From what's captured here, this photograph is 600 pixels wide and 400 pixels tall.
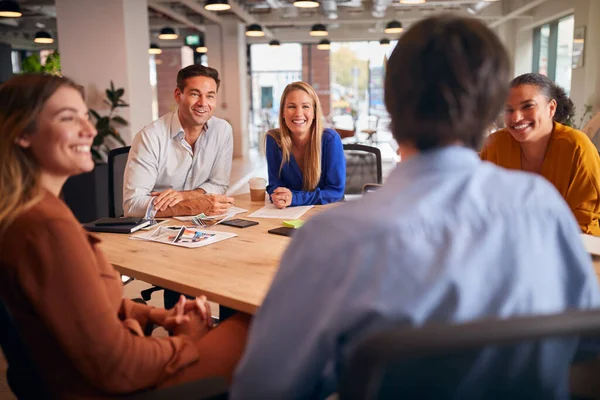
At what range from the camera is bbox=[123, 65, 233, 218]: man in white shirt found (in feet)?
8.30

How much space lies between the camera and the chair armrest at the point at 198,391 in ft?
3.22

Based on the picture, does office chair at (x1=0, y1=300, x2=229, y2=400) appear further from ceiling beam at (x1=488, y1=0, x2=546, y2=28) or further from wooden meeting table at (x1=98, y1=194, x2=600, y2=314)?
ceiling beam at (x1=488, y1=0, x2=546, y2=28)

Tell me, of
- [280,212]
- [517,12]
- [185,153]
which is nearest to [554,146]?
[280,212]

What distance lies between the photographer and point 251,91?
15430 mm

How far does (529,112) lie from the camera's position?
2.17 m

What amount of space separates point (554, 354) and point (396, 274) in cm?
32

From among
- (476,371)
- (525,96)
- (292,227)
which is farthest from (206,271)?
(525,96)

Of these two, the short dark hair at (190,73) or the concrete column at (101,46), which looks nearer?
the short dark hair at (190,73)

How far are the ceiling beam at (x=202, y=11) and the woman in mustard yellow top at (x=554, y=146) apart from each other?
25.2 ft

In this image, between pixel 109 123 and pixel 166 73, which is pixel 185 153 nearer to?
pixel 109 123

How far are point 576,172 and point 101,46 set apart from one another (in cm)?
564

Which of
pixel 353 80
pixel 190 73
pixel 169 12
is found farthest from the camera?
pixel 353 80

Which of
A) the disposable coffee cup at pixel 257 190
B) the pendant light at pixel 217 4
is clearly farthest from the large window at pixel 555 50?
the disposable coffee cup at pixel 257 190

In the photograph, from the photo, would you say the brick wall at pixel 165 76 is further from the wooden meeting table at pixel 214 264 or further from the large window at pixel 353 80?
the wooden meeting table at pixel 214 264
